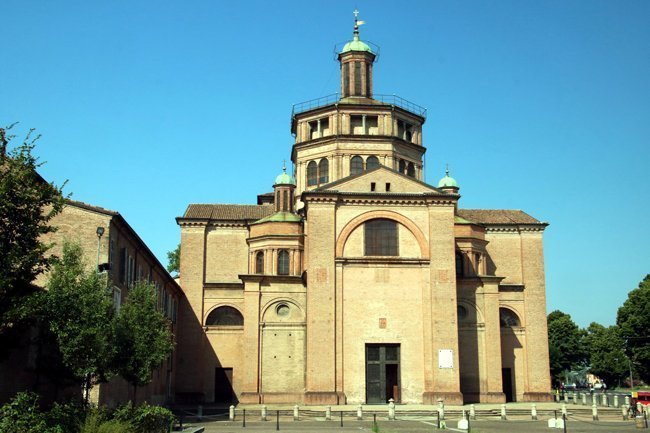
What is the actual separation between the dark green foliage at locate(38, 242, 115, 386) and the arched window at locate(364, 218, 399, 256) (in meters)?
23.5

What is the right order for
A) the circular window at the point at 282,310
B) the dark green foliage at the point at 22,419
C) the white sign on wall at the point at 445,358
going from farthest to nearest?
the circular window at the point at 282,310, the white sign on wall at the point at 445,358, the dark green foliage at the point at 22,419

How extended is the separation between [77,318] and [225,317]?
1136 inches

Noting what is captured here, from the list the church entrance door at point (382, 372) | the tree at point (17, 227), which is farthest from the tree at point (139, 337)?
the church entrance door at point (382, 372)

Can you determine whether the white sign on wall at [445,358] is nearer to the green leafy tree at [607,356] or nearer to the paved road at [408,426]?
the paved road at [408,426]

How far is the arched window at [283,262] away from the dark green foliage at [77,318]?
88.1 ft

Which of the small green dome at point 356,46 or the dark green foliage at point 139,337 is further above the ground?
the small green dome at point 356,46

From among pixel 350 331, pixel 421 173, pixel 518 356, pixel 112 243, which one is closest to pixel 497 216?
pixel 421 173

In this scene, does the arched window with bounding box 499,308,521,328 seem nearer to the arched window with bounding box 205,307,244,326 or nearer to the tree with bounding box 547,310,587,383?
the arched window with bounding box 205,307,244,326

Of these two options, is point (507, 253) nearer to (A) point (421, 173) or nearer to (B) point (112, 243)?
(A) point (421, 173)

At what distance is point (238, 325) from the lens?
4962cm

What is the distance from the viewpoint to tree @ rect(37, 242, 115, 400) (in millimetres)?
21000

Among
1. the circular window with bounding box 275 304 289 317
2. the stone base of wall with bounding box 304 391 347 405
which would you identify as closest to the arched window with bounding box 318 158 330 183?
the circular window with bounding box 275 304 289 317

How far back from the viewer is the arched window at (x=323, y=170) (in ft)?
170

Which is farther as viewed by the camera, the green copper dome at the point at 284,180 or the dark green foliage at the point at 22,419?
the green copper dome at the point at 284,180
